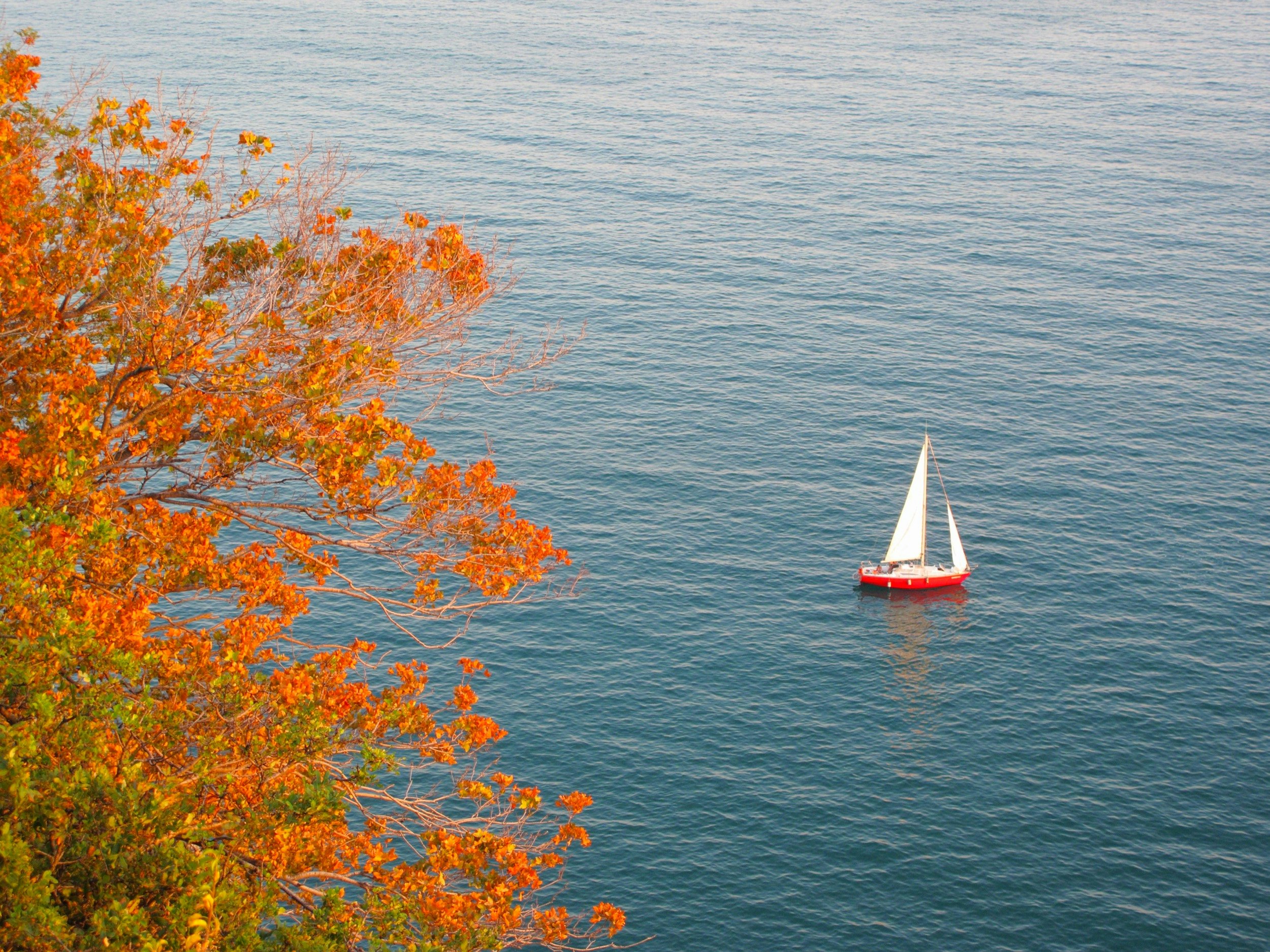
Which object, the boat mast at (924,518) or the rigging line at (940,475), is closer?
the boat mast at (924,518)

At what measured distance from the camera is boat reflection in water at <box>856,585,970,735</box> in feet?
251

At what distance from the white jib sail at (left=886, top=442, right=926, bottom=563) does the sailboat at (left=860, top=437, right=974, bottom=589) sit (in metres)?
0.04

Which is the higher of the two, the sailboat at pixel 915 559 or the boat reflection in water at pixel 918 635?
the sailboat at pixel 915 559

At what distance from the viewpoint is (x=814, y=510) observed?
96.0 m

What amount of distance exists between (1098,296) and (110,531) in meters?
132

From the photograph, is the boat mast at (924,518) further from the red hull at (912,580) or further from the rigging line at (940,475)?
the rigging line at (940,475)

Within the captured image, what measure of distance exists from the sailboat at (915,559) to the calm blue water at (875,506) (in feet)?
5.42

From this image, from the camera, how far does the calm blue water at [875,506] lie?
6344cm

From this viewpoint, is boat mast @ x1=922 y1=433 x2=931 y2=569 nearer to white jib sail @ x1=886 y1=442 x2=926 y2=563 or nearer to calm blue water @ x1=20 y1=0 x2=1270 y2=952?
white jib sail @ x1=886 y1=442 x2=926 y2=563

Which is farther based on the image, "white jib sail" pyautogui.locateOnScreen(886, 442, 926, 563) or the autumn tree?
"white jib sail" pyautogui.locateOnScreen(886, 442, 926, 563)

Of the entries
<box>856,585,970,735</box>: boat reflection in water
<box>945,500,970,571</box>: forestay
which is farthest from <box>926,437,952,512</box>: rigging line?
<box>856,585,970,735</box>: boat reflection in water

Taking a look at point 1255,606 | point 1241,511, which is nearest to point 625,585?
point 1255,606

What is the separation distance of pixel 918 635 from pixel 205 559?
229ft

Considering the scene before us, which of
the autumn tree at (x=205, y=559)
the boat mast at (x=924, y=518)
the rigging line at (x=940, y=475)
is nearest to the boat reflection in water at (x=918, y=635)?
the boat mast at (x=924, y=518)
